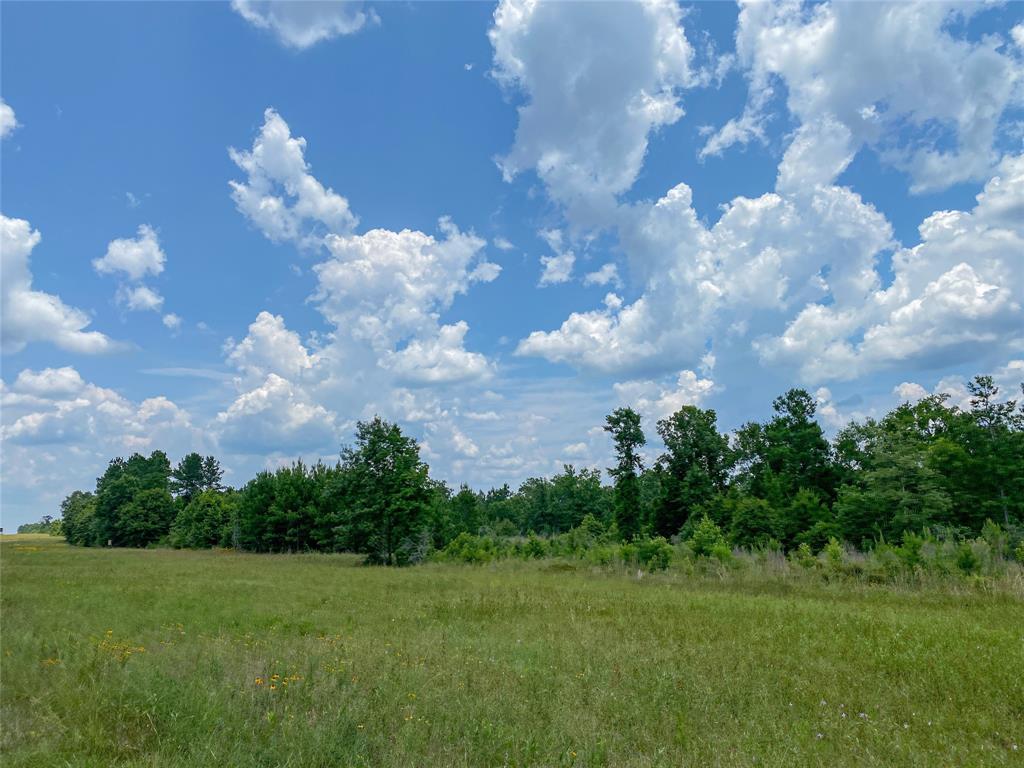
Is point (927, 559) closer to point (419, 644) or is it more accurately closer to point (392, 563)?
point (419, 644)

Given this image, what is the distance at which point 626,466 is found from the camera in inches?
2116

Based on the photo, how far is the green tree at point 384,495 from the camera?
40.7 m

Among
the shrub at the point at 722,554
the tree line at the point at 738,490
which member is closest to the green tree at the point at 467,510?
the tree line at the point at 738,490

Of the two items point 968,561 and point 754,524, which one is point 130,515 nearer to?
point 754,524

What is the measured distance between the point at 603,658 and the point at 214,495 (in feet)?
288

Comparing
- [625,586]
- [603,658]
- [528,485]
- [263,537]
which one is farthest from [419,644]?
[528,485]

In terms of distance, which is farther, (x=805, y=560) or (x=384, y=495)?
(x=384, y=495)

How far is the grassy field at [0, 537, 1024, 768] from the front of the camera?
6.16 meters

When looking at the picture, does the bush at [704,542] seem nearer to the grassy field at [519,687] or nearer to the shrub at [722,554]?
the shrub at [722,554]

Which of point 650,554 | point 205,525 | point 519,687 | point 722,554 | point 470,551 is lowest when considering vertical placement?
point 470,551

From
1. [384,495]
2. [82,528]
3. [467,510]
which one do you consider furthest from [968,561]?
[82,528]

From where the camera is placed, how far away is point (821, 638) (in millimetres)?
11062

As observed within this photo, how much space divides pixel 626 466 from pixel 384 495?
23.7 metres

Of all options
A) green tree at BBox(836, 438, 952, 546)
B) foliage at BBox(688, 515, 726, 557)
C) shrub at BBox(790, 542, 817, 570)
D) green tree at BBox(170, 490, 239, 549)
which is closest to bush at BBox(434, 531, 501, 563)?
foliage at BBox(688, 515, 726, 557)
